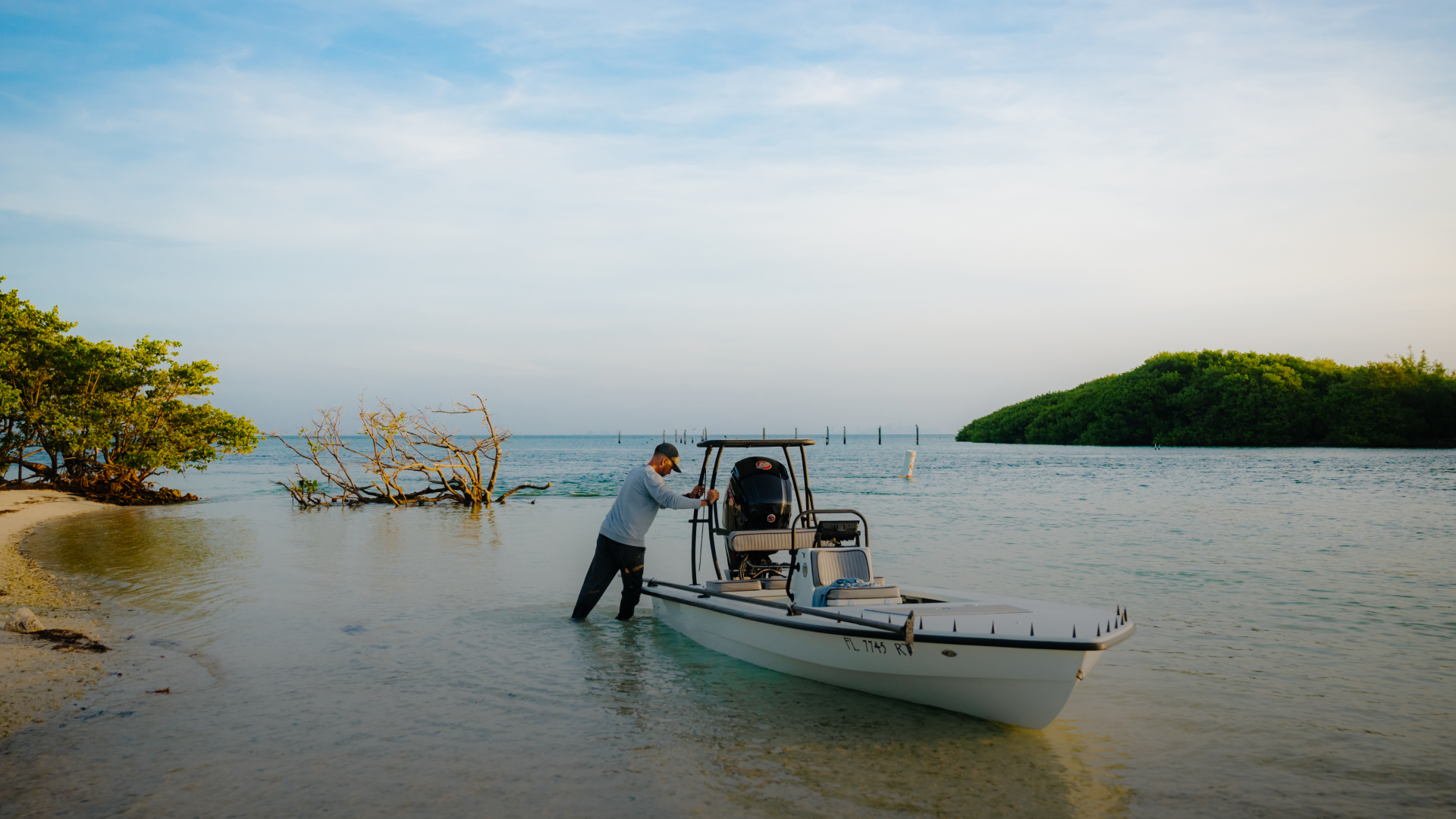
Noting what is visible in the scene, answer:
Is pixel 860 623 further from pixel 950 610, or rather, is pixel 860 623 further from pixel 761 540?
pixel 761 540

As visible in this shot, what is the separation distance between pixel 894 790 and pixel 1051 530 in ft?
47.5

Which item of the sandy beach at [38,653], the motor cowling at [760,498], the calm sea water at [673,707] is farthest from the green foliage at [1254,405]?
the sandy beach at [38,653]

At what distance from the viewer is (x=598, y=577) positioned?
853 cm

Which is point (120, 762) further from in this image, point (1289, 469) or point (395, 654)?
point (1289, 469)

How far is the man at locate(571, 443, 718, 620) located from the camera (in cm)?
798

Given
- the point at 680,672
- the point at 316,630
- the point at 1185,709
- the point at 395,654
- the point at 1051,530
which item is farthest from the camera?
the point at 1051,530

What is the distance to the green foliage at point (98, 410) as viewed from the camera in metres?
20.3

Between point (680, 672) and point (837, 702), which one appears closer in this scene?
point (837, 702)

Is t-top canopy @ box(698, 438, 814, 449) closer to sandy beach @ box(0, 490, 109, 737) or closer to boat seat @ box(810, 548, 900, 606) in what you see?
boat seat @ box(810, 548, 900, 606)

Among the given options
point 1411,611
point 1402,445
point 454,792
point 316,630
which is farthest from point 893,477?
point 1402,445

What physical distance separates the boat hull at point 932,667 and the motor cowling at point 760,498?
50.1 inches

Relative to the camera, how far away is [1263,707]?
596cm

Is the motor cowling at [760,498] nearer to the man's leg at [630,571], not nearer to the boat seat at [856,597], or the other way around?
the man's leg at [630,571]

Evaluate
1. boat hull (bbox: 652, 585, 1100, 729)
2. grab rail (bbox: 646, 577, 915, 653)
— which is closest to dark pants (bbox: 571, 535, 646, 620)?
grab rail (bbox: 646, 577, 915, 653)
